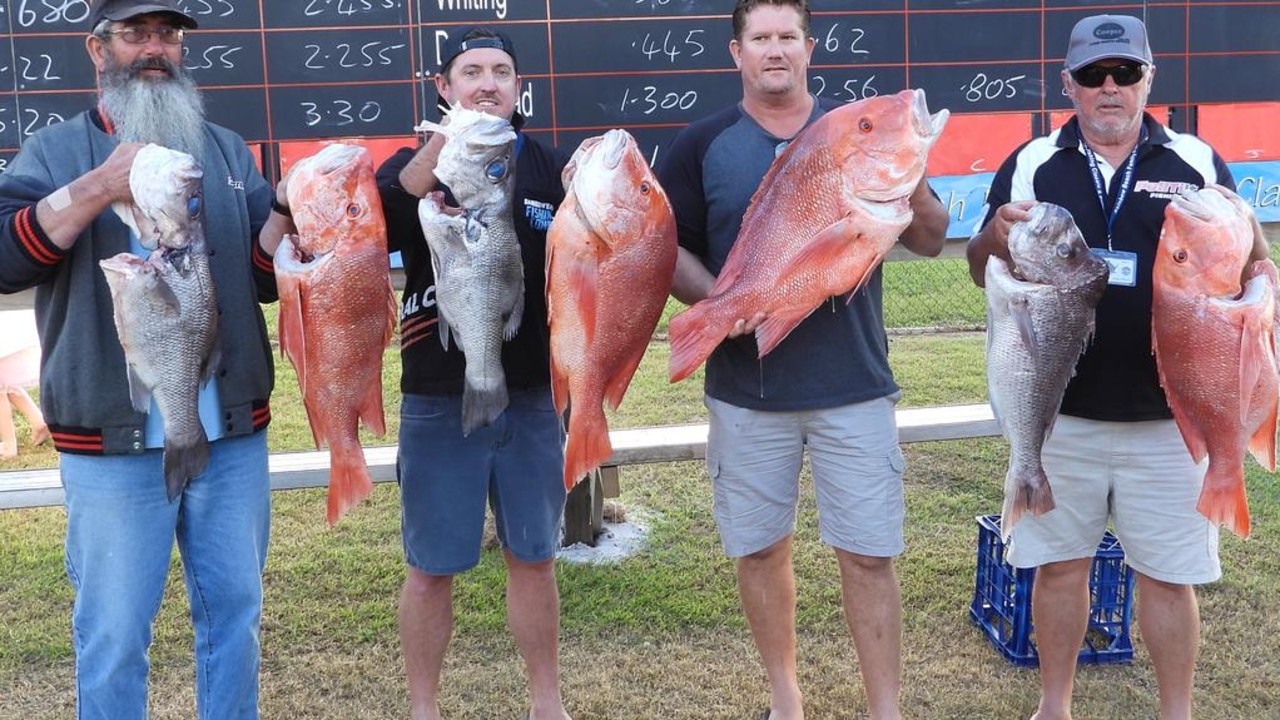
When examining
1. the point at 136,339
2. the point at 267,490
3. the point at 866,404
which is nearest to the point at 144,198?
the point at 136,339

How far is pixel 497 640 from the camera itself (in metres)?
4.57

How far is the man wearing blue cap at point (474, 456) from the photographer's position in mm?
3428

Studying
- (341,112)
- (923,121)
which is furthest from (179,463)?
(341,112)

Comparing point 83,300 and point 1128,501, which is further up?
point 83,300

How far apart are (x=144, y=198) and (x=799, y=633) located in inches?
113

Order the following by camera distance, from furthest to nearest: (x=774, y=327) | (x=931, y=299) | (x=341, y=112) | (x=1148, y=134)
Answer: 1. (x=931, y=299)
2. (x=341, y=112)
3. (x=1148, y=134)
4. (x=774, y=327)

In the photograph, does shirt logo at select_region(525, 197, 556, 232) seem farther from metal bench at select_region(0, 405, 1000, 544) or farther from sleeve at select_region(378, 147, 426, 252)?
metal bench at select_region(0, 405, 1000, 544)

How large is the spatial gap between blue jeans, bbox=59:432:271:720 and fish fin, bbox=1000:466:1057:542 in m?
2.01

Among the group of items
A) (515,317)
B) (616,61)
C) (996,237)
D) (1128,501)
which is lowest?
(1128,501)

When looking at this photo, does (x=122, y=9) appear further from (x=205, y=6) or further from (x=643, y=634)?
(x=643, y=634)

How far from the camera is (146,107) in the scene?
2.98 metres

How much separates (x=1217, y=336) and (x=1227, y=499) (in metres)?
0.43

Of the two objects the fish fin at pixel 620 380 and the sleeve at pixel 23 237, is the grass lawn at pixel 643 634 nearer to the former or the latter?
the fish fin at pixel 620 380

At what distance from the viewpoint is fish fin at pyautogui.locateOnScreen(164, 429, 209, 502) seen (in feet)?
9.46
